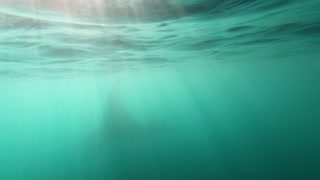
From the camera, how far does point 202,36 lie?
1095 centimetres

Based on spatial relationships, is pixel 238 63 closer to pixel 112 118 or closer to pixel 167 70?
pixel 167 70

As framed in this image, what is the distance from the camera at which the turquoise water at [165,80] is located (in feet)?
27.2

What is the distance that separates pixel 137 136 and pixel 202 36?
9395mm

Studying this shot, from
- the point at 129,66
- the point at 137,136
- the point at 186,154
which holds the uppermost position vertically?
the point at 129,66

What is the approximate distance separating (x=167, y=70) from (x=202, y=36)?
793 centimetres

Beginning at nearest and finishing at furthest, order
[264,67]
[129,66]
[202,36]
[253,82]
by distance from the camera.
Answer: [202,36] < [129,66] < [264,67] < [253,82]

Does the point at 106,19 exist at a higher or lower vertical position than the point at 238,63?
lower

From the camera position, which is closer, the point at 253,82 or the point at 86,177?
the point at 86,177

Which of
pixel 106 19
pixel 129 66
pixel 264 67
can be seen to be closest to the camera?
pixel 106 19

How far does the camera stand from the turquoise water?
8.30 m

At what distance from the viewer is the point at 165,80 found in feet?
72.3

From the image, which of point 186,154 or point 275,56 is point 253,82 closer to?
point 275,56

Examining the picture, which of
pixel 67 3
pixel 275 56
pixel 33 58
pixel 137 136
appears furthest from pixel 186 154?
pixel 67 3

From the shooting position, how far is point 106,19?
26.8 ft
